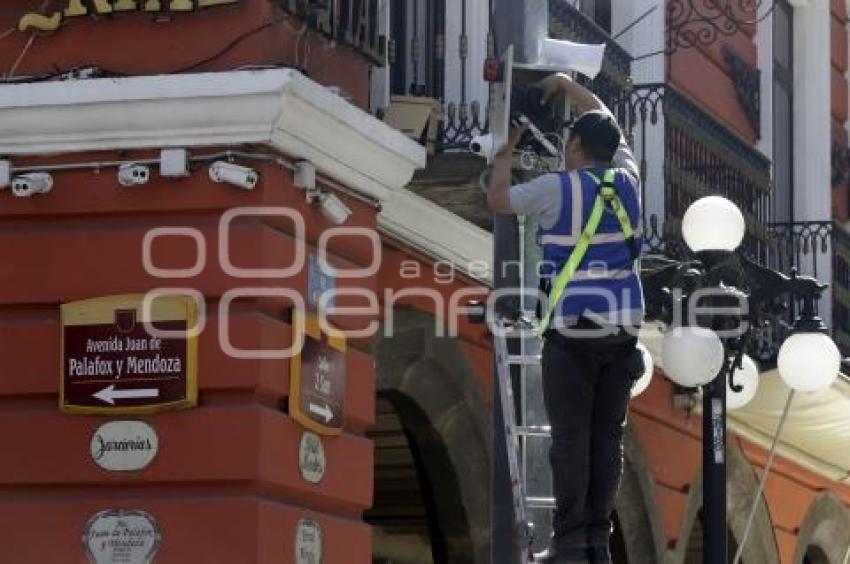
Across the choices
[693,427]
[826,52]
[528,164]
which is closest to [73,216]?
[528,164]

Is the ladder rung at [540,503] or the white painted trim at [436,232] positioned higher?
the white painted trim at [436,232]

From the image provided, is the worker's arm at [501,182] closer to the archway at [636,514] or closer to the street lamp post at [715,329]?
the street lamp post at [715,329]

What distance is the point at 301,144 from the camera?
412 inches

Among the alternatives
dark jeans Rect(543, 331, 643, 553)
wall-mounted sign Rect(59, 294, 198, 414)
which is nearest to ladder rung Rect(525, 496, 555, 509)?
dark jeans Rect(543, 331, 643, 553)

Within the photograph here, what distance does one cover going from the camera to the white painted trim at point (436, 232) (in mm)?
11984

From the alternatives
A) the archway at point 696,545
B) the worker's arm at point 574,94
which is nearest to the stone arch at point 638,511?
the archway at point 696,545

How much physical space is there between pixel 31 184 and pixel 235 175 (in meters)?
0.93

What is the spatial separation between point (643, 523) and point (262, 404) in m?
6.04

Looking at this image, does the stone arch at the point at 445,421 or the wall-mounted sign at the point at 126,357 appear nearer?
the wall-mounted sign at the point at 126,357

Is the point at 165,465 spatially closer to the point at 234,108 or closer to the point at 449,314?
the point at 234,108

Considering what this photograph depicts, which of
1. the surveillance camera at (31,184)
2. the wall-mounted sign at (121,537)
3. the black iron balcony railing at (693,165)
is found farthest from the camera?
the black iron balcony railing at (693,165)

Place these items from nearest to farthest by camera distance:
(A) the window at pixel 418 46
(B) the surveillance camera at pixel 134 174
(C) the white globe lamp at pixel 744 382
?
(B) the surveillance camera at pixel 134 174 → (A) the window at pixel 418 46 → (C) the white globe lamp at pixel 744 382

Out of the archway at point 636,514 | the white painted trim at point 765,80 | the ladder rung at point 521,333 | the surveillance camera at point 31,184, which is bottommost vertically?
the archway at point 636,514

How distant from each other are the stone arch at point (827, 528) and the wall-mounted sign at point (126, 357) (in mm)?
10028
